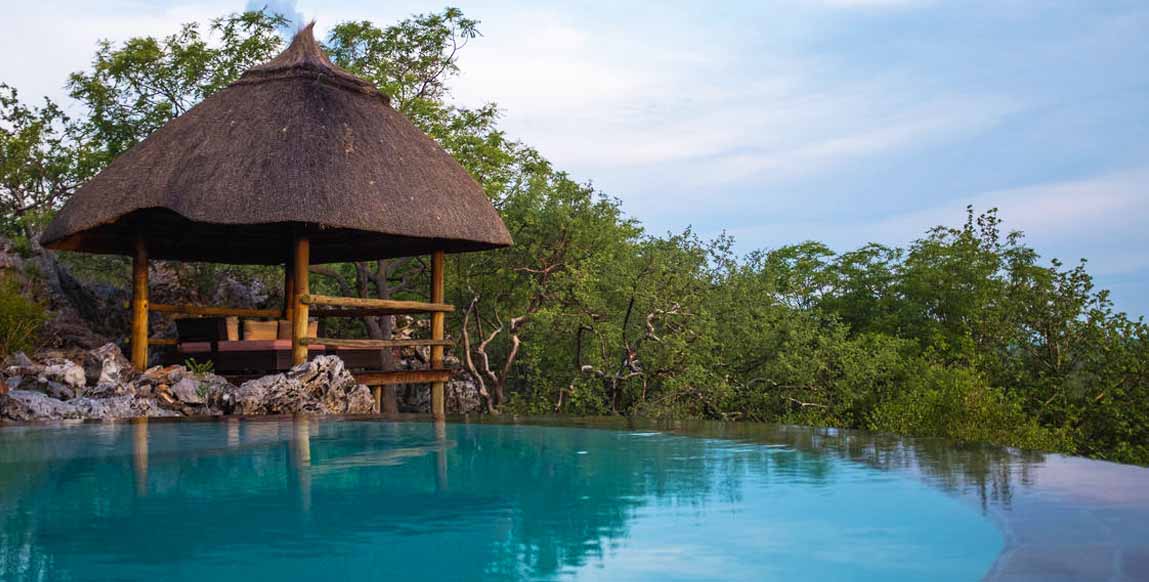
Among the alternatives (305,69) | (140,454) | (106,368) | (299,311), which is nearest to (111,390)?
(106,368)

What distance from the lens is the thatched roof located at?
977cm

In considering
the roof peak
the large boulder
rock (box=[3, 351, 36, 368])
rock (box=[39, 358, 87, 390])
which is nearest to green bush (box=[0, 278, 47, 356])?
rock (box=[3, 351, 36, 368])

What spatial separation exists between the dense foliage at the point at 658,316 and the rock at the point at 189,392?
4.29 meters

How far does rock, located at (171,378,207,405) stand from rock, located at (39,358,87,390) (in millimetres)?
880

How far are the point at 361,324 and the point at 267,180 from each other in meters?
5.77

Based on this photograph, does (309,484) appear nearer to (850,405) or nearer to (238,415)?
(238,415)

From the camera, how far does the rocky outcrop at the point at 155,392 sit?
898cm

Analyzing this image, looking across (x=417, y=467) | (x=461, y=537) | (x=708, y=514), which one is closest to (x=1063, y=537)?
(x=708, y=514)

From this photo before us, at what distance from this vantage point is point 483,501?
4.29m

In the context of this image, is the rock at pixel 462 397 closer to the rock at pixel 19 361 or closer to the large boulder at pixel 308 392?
the large boulder at pixel 308 392

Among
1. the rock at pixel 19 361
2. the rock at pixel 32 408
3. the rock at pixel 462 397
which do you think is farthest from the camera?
the rock at pixel 462 397

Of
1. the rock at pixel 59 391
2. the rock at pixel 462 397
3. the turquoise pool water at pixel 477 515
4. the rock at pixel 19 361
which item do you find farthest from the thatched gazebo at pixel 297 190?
the turquoise pool water at pixel 477 515

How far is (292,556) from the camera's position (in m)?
3.26

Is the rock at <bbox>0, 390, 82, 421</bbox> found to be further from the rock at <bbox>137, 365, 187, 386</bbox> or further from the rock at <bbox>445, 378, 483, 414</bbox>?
the rock at <bbox>445, 378, 483, 414</bbox>
